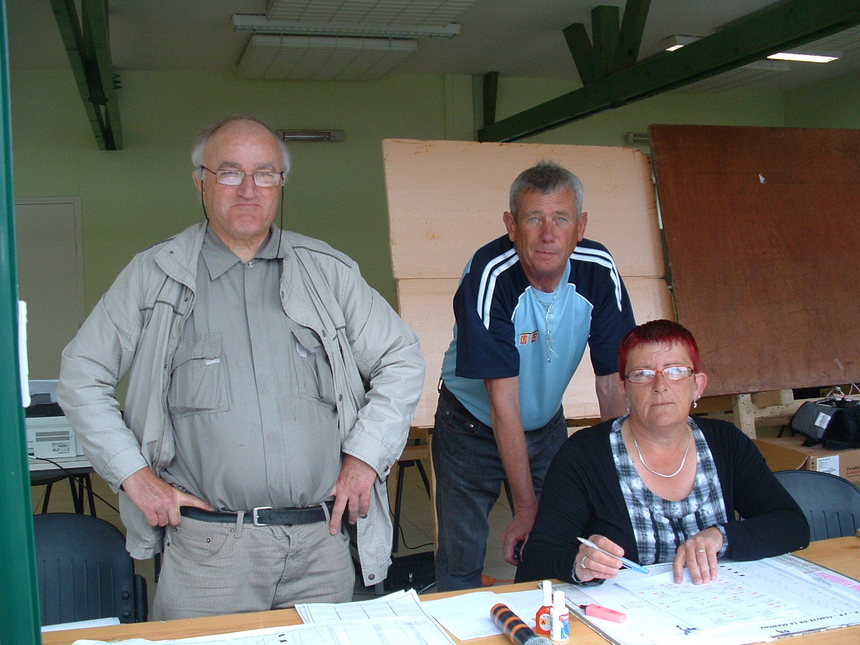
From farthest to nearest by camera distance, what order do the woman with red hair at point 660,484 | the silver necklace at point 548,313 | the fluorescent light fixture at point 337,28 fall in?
the fluorescent light fixture at point 337,28, the silver necklace at point 548,313, the woman with red hair at point 660,484

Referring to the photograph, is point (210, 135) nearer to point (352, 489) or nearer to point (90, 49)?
point (352, 489)

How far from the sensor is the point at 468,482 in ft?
8.28

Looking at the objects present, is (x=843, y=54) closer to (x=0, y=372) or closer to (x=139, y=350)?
(x=139, y=350)

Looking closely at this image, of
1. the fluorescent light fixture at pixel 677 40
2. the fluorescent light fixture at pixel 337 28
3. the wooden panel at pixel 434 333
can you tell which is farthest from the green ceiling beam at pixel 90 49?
the fluorescent light fixture at pixel 677 40

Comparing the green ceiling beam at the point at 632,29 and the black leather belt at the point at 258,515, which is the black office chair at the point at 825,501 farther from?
the green ceiling beam at the point at 632,29

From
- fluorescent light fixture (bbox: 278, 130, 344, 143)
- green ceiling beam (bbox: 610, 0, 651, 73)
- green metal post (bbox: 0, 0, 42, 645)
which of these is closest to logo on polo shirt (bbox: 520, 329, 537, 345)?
green metal post (bbox: 0, 0, 42, 645)

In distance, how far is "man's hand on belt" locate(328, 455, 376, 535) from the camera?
1758mm

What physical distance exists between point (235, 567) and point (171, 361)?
0.46 m

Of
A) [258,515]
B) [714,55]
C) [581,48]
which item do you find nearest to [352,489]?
[258,515]

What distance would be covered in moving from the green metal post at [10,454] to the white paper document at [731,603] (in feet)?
3.14

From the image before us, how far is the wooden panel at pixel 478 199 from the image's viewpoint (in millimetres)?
3812

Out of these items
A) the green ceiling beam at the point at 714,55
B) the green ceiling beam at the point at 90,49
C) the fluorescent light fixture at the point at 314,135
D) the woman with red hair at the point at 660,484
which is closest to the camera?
the woman with red hair at the point at 660,484

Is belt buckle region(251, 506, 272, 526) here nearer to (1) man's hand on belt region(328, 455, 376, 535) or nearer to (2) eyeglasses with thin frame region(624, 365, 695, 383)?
(1) man's hand on belt region(328, 455, 376, 535)

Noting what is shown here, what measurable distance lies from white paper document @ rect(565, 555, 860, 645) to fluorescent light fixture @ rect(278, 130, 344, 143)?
6.09m
